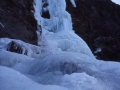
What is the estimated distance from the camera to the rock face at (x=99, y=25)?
23.9 metres

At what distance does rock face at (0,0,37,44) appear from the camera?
13106 millimetres

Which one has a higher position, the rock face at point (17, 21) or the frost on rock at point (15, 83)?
the rock face at point (17, 21)

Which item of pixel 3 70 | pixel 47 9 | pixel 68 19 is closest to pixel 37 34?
pixel 68 19

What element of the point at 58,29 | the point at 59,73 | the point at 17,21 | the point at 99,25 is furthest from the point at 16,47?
the point at 99,25

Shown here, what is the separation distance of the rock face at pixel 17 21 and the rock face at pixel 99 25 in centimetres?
827

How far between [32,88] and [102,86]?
1.69 metres

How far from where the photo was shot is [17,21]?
14312 mm

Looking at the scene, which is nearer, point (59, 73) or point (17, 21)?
point (59, 73)

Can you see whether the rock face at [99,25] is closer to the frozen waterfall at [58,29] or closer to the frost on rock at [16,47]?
the frozen waterfall at [58,29]

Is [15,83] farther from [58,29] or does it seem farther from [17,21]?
[58,29]

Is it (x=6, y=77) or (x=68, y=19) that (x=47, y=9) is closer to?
(x=68, y=19)

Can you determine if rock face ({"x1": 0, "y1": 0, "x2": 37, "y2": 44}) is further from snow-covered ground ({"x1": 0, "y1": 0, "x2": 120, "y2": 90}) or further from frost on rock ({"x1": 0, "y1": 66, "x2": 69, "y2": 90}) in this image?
frost on rock ({"x1": 0, "y1": 66, "x2": 69, "y2": 90})

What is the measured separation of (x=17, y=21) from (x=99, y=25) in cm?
1419

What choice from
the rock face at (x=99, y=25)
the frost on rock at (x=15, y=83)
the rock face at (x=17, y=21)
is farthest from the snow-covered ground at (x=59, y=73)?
the rock face at (x=99, y=25)
